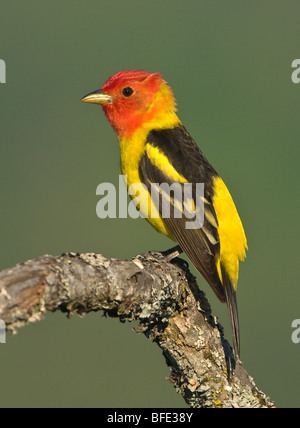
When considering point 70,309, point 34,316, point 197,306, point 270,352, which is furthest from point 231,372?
point 270,352

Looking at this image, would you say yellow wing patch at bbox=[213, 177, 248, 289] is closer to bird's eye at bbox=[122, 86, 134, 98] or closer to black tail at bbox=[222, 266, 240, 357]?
black tail at bbox=[222, 266, 240, 357]

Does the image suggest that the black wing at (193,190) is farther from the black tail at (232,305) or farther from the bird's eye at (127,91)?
the bird's eye at (127,91)

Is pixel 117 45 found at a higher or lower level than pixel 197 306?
higher

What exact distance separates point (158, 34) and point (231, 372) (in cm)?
1075

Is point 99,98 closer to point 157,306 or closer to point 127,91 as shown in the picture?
point 127,91

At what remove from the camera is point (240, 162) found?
37.7 feet

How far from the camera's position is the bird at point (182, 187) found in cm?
555

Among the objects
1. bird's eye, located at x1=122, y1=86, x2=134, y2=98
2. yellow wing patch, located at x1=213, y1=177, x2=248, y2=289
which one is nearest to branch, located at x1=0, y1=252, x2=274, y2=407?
yellow wing patch, located at x1=213, y1=177, x2=248, y2=289

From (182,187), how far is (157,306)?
1578 millimetres

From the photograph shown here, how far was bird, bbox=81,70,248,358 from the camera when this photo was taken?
5.55 metres

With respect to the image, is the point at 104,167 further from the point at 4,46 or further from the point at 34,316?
the point at 34,316

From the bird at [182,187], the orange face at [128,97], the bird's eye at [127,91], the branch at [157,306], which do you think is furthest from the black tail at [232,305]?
the bird's eye at [127,91]

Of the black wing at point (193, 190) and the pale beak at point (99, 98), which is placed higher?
the pale beak at point (99, 98)

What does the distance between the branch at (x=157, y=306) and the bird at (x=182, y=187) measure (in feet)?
1.30
